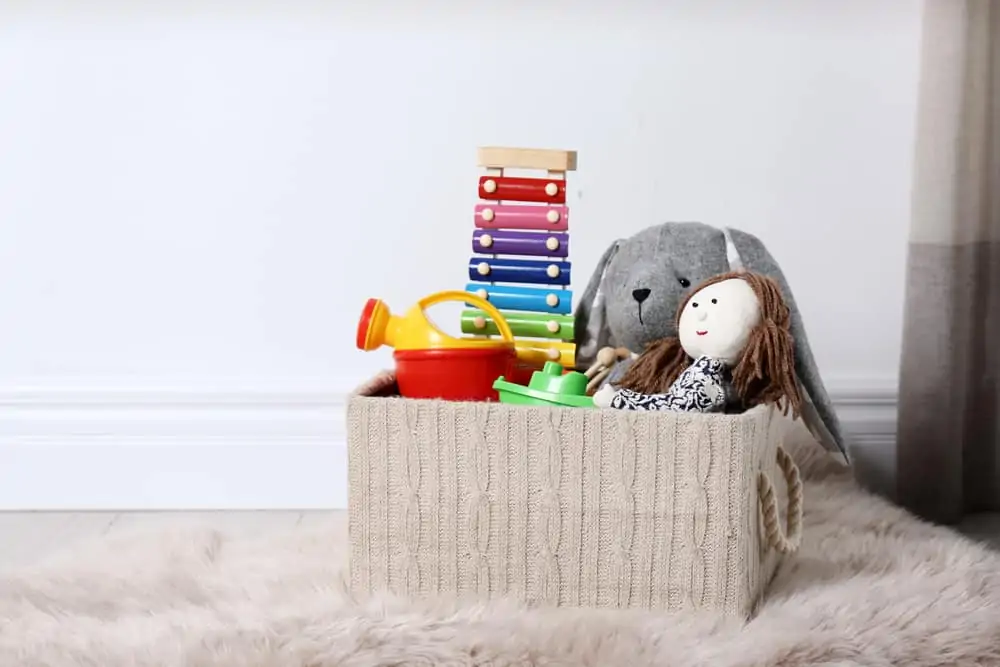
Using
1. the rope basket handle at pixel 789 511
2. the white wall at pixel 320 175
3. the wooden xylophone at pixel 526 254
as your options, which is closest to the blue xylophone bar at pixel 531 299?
the wooden xylophone at pixel 526 254

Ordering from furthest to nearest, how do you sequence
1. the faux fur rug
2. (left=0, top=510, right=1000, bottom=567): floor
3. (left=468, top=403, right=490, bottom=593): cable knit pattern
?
(left=0, top=510, right=1000, bottom=567): floor < (left=468, top=403, right=490, bottom=593): cable knit pattern < the faux fur rug

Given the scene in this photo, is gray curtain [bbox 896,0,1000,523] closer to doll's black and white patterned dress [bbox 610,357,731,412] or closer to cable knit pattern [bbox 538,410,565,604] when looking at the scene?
doll's black and white patterned dress [bbox 610,357,731,412]

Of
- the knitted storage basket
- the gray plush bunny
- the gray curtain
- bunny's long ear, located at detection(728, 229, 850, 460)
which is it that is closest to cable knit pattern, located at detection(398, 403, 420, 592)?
the knitted storage basket

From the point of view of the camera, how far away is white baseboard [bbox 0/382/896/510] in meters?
1.61

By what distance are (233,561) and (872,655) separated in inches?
25.7

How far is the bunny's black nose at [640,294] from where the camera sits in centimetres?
119

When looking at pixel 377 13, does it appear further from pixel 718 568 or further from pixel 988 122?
pixel 718 568

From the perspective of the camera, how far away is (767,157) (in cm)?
160

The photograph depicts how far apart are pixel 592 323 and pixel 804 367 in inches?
A: 9.0

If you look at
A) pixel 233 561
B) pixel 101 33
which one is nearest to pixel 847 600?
pixel 233 561

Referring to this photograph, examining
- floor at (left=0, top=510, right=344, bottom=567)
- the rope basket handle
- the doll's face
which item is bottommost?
floor at (left=0, top=510, right=344, bottom=567)

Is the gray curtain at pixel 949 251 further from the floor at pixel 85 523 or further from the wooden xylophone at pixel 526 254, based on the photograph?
the floor at pixel 85 523

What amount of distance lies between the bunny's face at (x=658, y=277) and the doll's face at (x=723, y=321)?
3.1 inches

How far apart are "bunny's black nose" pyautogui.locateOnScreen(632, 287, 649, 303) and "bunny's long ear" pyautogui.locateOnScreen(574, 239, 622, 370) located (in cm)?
6
